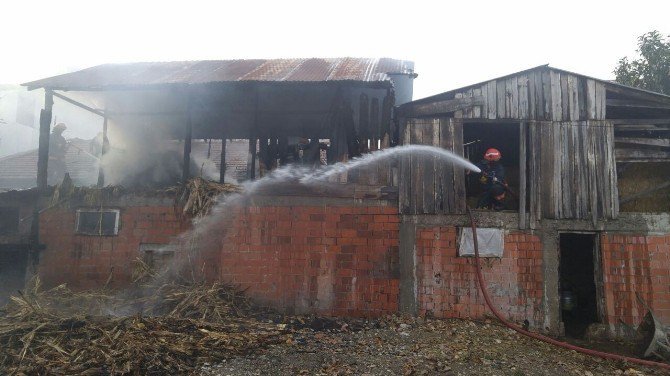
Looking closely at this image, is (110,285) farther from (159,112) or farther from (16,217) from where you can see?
(159,112)

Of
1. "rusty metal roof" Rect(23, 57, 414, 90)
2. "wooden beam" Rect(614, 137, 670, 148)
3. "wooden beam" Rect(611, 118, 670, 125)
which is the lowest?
"wooden beam" Rect(614, 137, 670, 148)

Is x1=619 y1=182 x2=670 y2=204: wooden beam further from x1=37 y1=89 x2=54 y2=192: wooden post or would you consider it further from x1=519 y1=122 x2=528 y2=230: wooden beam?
x1=37 y1=89 x2=54 y2=192: wooden post

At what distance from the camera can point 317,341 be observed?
262 inches

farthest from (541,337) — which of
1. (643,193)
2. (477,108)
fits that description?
(477,108)

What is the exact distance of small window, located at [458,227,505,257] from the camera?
7.96 metres

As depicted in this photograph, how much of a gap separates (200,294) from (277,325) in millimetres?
1713

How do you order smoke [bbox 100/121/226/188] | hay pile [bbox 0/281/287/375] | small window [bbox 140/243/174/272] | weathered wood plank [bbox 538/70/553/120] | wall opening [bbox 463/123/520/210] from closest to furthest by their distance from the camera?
hay pile [bbox 0/281/287/375]
weathered wood plank [bbox 538/70/553/120]
small window [bbox 140/243/174/272]
wall opening [bbox 463/123/520/210]
smoke [bbox 100/121/226/188]

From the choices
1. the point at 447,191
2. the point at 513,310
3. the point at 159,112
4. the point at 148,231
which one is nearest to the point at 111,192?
the point at 148,231

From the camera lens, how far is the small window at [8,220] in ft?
30.1

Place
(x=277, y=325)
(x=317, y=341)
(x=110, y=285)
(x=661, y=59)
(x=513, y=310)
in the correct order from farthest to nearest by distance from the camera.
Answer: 1. (x=661, y=59)
2. (x=110, y=285)
3. (x=513, y=310)
4. (x=277, y=325)
5. (x=317, y=341)

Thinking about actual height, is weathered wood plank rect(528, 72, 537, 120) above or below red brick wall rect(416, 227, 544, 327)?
above

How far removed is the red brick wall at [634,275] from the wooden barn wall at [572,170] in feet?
2.20

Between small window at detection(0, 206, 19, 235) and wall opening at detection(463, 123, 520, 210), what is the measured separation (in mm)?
10824

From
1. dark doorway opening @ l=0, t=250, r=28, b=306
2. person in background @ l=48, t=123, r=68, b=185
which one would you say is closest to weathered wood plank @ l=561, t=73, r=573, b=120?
dark doorway opening @ l=0, t=250, r=28, b=306
